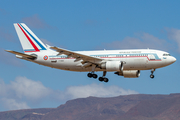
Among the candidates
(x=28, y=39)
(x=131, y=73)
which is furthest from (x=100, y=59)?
(x=28, y=39)

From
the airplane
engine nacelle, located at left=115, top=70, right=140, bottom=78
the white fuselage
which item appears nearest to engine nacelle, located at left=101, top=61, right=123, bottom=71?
the airplane

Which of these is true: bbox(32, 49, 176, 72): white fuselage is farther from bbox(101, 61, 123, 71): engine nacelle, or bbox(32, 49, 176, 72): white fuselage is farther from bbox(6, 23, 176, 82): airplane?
bbox(101, 61, 123, 71): engine nacelle

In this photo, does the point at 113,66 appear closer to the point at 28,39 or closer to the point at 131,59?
the point at 131,59

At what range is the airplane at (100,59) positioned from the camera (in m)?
64.4

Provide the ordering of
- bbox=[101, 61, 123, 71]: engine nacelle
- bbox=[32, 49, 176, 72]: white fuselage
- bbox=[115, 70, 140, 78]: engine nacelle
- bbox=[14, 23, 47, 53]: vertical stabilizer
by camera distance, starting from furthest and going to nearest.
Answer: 1. bbox=[14, 23, 47, 53]: vertical stabilizer
2. bbox=[115, 70, 140, 78]: engine nacelle
3. bbox=[32, 49, 176, 72]: white fuselage
4. bbox=[101, 61, 123, 71]: engine nacelle

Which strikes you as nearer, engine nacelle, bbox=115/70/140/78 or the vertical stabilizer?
engine nacelle, bbox=115/70/140/78

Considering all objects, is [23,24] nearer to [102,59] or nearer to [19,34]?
[19,34]

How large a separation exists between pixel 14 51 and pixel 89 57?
14.4 metres

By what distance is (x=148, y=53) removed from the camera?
65000 mm

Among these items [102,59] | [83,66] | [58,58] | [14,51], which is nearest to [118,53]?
[102,59]

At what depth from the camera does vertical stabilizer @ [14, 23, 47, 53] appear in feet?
240

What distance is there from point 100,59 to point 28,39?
60.7 ft

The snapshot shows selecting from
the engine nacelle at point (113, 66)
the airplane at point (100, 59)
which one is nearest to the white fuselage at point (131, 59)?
the airplane at point (100, 59)

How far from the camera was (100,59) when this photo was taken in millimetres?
65562
